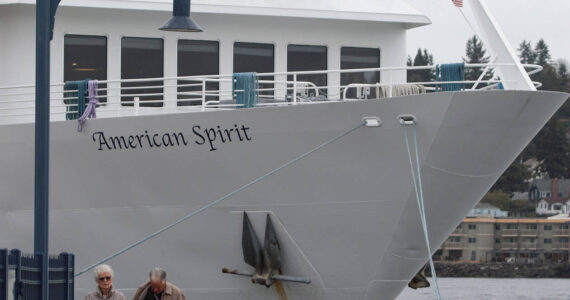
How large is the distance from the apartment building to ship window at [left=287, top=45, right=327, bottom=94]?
67.0m

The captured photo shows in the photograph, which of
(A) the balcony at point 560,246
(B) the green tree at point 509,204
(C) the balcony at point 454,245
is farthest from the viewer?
(B) the green tree at point 509,204

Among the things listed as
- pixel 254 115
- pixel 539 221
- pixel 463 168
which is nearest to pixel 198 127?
pixel 254 115

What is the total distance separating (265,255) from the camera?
16828mm

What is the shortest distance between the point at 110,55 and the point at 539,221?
76.5 m

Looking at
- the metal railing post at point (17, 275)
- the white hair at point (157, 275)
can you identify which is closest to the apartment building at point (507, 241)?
the white hair at point (157, 275)

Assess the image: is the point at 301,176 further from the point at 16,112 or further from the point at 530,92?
the point at 16,112

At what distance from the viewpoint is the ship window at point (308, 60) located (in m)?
20.1

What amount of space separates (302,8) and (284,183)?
385 cm

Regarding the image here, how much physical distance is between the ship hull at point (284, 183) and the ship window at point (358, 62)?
3.66m

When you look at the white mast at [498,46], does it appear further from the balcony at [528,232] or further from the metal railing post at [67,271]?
the balcony at [528,232]

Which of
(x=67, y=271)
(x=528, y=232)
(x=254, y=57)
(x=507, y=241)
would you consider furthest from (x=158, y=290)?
(x=528, y=232)

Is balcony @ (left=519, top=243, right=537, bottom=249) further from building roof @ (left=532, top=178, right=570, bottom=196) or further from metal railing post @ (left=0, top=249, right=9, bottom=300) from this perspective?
metal railing post @ (left=0, top=249, right=9, bottom=300)

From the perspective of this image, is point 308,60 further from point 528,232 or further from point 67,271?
point 528,232

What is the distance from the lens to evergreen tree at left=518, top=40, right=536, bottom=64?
4838 inches
